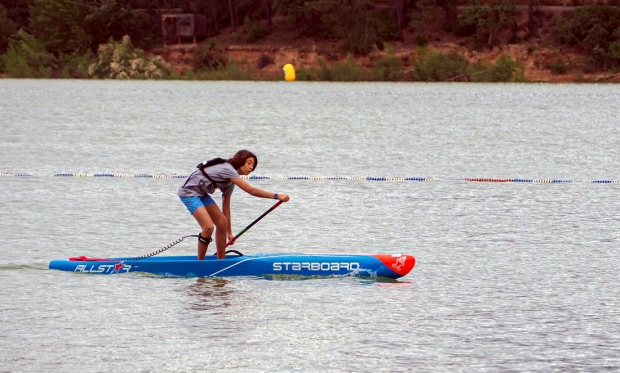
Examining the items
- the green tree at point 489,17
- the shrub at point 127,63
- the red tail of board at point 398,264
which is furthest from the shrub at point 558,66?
the red tail of board at point 398,264

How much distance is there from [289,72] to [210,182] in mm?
95778

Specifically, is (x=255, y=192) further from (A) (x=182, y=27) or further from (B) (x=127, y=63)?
(A) (x=182, y=27)

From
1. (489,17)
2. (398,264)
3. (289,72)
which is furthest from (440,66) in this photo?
(398,264)

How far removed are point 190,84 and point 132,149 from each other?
69852mm

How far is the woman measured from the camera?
16.3 m

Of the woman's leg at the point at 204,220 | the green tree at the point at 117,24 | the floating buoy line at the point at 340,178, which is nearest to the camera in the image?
the woman's leg at the point at 204,220

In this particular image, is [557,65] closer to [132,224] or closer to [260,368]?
[132,224]

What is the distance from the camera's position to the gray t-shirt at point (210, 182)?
53.6 ft

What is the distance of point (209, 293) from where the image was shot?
16.5m

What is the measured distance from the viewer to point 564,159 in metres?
41.1

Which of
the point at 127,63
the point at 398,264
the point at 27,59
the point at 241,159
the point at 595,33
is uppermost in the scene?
the point at 241,159

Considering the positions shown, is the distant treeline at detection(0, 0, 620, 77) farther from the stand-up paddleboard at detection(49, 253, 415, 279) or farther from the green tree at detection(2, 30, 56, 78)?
the stand-up paddleboard at detection(49, 253, 415, 279)

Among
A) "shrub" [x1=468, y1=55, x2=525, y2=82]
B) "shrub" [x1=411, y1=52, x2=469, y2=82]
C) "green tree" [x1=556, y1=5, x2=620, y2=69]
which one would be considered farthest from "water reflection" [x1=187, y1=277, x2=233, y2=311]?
"green tree" [x1=556, y1=5, x2=620, y2=69]

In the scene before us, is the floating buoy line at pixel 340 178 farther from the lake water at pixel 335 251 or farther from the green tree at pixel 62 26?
the green tree at pixel 62 26
